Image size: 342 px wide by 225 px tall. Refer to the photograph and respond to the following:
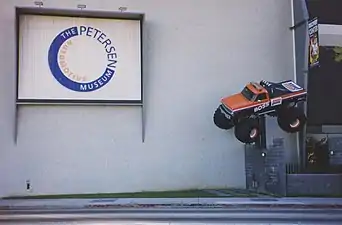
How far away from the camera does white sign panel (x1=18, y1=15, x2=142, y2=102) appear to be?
11.8 m

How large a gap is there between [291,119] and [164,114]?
317cm

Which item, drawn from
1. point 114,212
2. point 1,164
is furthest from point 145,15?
point 114,212

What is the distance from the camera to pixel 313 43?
39.6 ft

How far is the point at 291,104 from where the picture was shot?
454 inches

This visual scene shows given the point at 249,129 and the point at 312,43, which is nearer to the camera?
the point at 249,129

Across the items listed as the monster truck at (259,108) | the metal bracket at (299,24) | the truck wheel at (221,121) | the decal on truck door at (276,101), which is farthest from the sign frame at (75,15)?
the metal bracket at (299,24)

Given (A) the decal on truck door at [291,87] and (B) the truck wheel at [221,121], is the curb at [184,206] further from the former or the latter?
(A) the decal on truck door at [291,87]

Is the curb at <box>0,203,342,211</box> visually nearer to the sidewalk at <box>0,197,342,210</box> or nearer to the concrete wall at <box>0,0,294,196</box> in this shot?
the sidewalk at <box>0,197,342,210</box>

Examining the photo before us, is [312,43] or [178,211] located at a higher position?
[312,43]

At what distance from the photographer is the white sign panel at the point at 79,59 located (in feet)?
38.5

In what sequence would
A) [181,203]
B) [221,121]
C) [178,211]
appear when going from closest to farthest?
[178,211], [181,203], [221,121]

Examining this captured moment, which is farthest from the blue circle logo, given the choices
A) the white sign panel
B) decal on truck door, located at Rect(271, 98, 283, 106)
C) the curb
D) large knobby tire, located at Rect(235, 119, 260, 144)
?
decal on truck door, located at Rect(271, 98, 283, 106)

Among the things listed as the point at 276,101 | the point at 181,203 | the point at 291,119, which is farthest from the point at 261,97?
the point at 181,203

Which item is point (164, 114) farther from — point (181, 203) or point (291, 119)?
point (181, 203)
